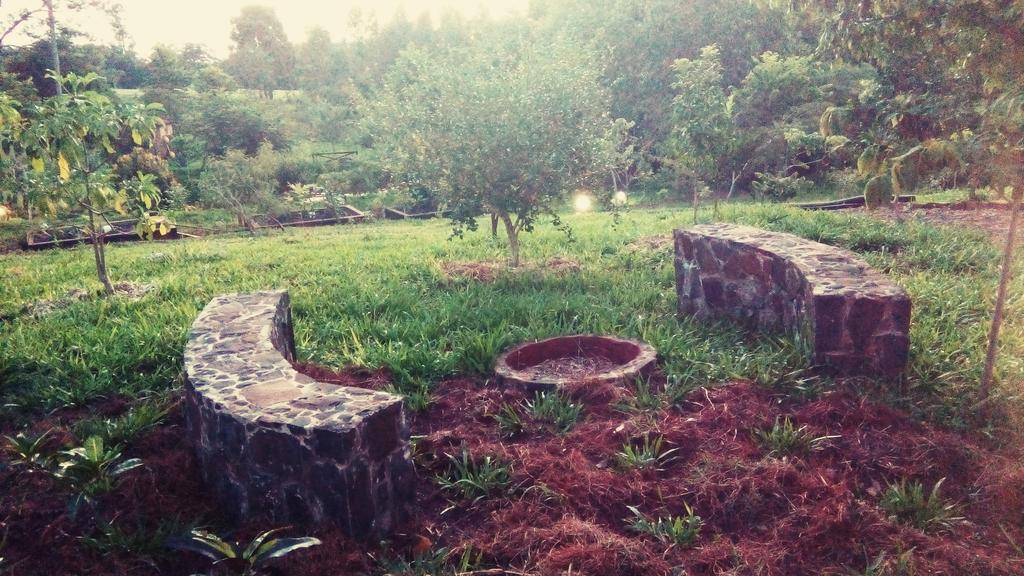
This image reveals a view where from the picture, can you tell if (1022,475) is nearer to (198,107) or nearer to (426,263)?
(426,263)

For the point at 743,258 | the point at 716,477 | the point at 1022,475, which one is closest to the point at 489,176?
the point at 743,258

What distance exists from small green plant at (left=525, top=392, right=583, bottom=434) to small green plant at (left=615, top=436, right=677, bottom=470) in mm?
396

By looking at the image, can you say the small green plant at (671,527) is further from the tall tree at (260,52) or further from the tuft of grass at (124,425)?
the tall tree at (260,52)


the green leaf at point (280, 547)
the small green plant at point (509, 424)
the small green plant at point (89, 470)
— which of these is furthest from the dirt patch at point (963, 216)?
the small green plant at point (89, 470)

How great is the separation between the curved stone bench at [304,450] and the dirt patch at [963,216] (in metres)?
7.83

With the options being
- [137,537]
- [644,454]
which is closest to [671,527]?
[644,454]

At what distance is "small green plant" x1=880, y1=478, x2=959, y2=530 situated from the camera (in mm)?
2957

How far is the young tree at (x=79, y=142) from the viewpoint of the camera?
4.86 meters

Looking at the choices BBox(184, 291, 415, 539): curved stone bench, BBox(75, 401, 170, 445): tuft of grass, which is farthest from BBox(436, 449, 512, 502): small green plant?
BBox(75, 401, 170, 445): tuft of grass

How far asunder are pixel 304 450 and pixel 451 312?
305 cm

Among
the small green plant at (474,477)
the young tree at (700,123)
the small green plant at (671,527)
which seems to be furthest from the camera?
the young tree at (700,123)

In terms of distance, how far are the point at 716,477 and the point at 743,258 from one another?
2622mm

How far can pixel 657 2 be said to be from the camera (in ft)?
60.4

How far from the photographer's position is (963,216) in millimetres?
9828
